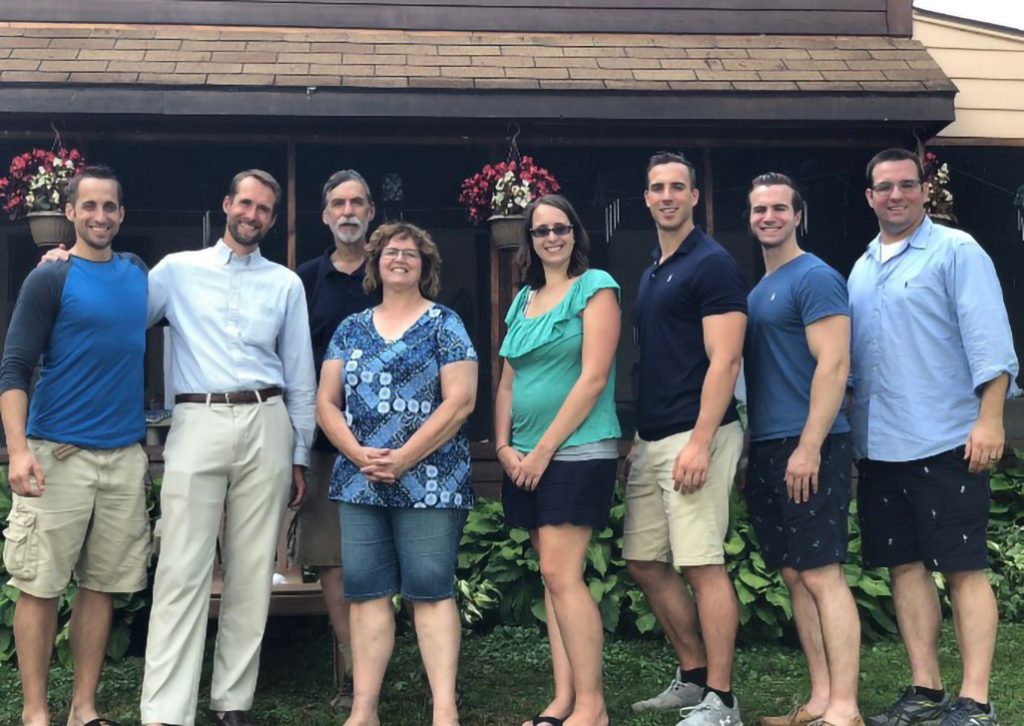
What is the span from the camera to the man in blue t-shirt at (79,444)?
11.9ft

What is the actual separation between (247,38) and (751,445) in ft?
18.0

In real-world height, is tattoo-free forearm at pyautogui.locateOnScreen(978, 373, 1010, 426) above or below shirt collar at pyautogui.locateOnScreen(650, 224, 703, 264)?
below

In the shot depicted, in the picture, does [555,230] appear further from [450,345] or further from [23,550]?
[23,550]

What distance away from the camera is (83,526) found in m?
3.68

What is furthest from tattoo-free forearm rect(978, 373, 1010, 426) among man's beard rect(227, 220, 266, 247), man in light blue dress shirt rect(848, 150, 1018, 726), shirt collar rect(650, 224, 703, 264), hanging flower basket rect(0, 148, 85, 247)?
hanging flower basket rect(0, 148, 85, 247)

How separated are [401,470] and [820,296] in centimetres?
151

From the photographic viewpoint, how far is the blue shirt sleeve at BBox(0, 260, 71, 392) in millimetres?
3605

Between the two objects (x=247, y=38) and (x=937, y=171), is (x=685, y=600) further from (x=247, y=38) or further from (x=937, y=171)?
(x=247, y=38)

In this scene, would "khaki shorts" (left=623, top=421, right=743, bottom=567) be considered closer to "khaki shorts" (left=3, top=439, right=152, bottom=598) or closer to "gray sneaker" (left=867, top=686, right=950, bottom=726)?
"gray sneaker" (left=867, top=686, right=950, bottom=726)

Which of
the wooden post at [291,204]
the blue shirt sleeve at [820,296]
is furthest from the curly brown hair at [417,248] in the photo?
the wooden post at [291,204]

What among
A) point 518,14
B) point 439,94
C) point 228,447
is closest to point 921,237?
point 228,447

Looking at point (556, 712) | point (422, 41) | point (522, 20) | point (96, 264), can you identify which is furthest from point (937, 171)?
point (96, 264)

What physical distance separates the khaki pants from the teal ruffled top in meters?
0.88

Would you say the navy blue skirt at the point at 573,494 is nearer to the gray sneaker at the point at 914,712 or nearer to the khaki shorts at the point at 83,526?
the gray sneaker at the point at 914,712
